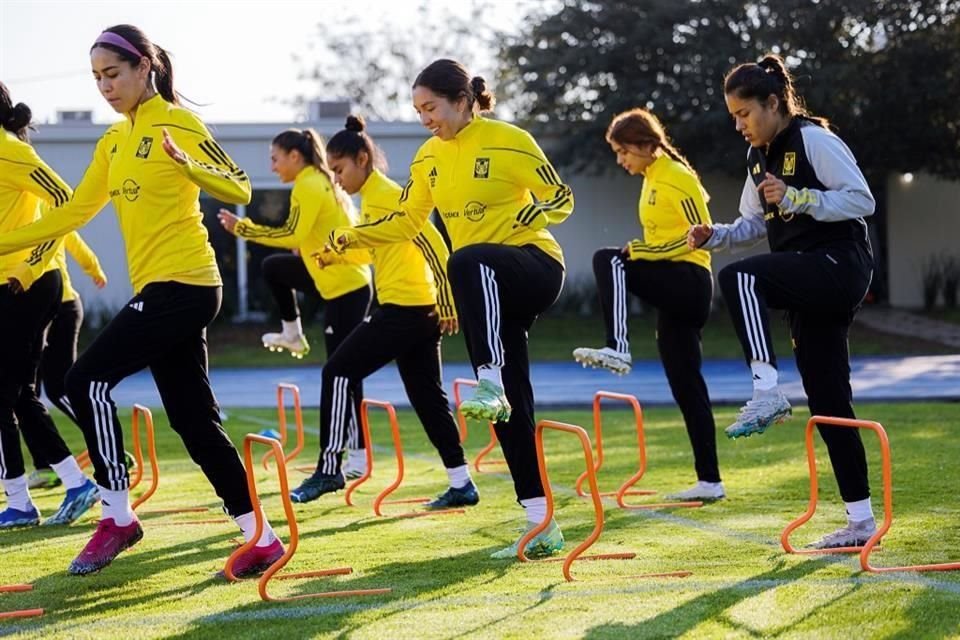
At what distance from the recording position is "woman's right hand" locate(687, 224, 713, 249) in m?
6.03

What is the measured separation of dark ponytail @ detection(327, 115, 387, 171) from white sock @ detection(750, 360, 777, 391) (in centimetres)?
351

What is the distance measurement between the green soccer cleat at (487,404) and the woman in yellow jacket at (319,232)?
291 cm

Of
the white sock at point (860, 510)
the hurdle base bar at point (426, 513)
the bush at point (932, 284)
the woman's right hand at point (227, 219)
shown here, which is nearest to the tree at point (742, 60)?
the bush at point (932, 284)

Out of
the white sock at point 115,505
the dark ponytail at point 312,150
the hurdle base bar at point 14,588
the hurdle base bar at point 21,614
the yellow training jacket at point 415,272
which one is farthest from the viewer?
the dark ponytail at point 312,150

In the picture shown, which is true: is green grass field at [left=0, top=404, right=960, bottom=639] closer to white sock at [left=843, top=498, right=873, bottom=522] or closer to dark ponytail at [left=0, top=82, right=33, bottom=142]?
white sock at [left=843, top=498, right=873, bottom=522]

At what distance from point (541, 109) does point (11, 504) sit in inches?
950

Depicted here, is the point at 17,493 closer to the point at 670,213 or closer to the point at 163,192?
the point at 163,192

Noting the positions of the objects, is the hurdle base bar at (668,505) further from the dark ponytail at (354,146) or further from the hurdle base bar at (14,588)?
the hurdle base bar at (14,588)

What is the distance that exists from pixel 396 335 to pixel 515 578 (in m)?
2.55

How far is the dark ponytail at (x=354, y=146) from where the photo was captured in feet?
27.3

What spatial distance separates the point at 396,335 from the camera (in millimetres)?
7852

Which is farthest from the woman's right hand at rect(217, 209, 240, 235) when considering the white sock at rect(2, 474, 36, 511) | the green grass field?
the white sock at rect(2, 474, 36, 511)

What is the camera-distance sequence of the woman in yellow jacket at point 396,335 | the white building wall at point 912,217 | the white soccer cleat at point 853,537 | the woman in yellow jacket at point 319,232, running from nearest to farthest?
the white soccer cleat at point 853,537, the woman in yellow jacket at point 396,335, the woman in yellow jacket at point 319,232, the white building wall at point 912,217

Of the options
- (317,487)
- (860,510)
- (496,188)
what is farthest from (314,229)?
(860,510)
